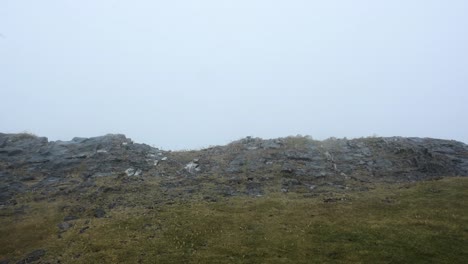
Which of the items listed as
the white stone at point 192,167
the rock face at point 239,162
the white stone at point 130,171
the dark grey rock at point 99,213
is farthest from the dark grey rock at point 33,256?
the white stone at point 192,167

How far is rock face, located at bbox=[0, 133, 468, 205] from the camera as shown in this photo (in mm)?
38438

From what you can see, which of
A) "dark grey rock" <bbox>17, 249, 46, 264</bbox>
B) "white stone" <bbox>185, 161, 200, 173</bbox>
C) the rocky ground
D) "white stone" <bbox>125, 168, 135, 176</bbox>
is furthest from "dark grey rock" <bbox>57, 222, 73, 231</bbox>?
"white stone" <bbox>185, 161, 200, 173</bbox>

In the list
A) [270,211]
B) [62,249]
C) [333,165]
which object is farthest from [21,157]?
[333,165]

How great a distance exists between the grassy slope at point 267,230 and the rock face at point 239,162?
11.7 feet

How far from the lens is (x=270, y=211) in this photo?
31.4 meters

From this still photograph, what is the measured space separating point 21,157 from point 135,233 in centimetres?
2272

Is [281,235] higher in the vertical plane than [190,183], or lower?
lower

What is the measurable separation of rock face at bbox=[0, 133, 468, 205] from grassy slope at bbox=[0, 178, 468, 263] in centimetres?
356

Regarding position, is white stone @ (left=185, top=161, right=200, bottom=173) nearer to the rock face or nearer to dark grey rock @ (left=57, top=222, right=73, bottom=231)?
the rock face

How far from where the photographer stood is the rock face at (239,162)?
3844 centimetres

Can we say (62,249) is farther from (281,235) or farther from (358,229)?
(358,229)

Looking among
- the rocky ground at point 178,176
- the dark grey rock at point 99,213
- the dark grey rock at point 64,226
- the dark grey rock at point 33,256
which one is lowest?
the dark grey rock at point 33,256

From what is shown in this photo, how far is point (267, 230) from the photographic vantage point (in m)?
27.8

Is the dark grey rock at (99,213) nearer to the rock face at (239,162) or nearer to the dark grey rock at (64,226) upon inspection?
the dark grey rock at (64,226)
